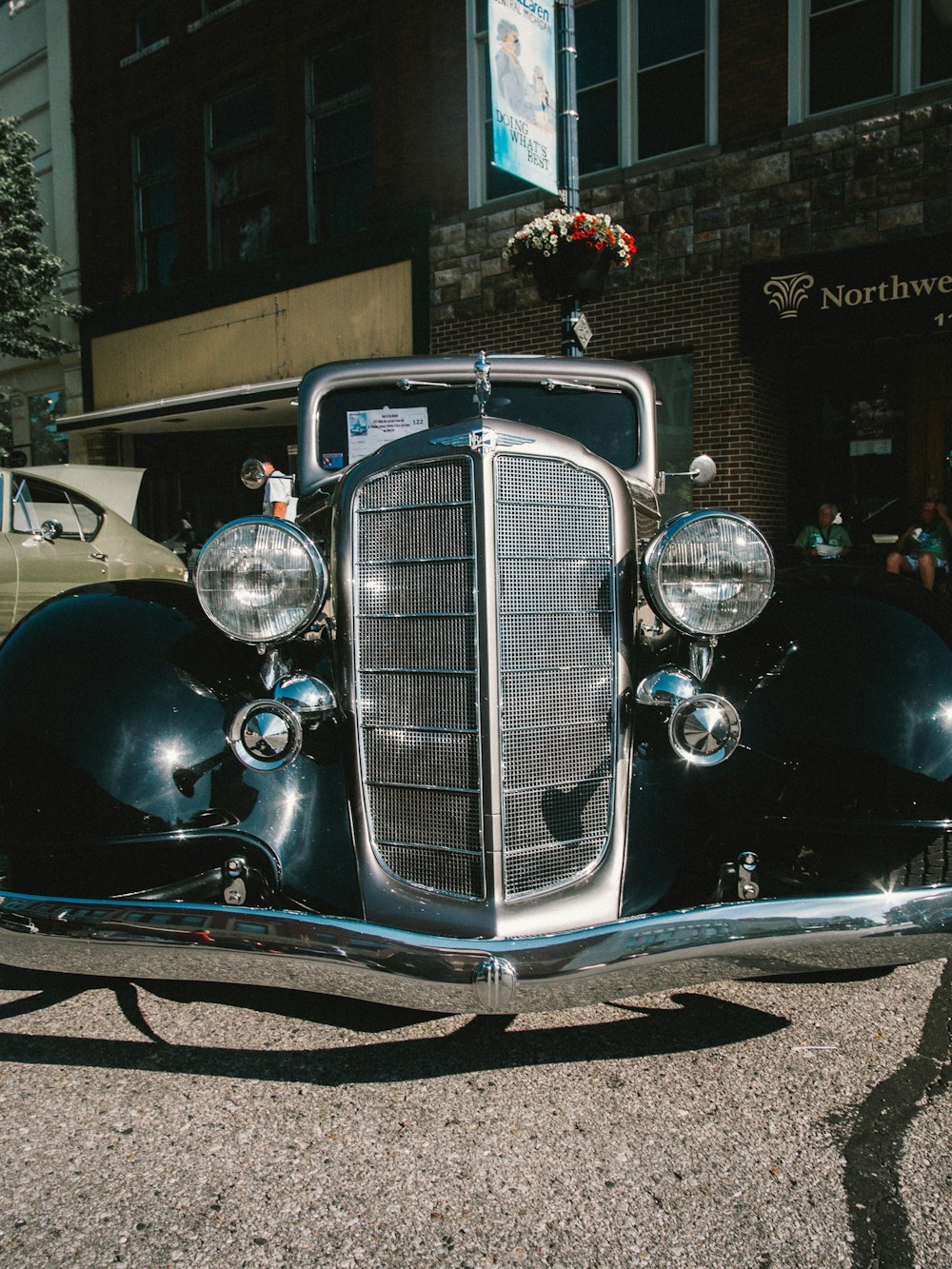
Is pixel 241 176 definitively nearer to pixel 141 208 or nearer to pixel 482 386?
pixel 141 208

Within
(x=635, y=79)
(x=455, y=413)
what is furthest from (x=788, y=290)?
(x=455, y=413)

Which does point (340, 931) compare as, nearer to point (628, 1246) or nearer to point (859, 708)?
point (628, 1246)

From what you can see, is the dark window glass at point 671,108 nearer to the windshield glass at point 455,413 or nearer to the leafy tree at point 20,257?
the windshield glass at point 455,413

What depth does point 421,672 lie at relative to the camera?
7.19 ft

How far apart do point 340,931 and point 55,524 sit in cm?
598

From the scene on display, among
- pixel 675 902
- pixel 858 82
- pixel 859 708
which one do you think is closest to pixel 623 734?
pixel 675 902

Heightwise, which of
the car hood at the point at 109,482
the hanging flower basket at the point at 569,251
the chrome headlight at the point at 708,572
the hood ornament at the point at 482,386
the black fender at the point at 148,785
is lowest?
the black fender at the point at 148,785

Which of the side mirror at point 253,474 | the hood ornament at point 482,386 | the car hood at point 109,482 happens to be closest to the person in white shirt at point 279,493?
the side mirror at point 253,474

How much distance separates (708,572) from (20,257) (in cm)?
1486

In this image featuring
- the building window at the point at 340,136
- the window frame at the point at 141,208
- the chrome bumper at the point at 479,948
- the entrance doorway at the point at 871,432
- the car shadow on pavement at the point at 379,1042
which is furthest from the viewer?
the window frame at the point at 141,208

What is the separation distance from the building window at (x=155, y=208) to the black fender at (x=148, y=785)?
14.5 meters

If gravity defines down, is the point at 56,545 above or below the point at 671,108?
Answer: below

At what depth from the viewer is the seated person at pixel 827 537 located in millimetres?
8906

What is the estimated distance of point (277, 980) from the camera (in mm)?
1893
